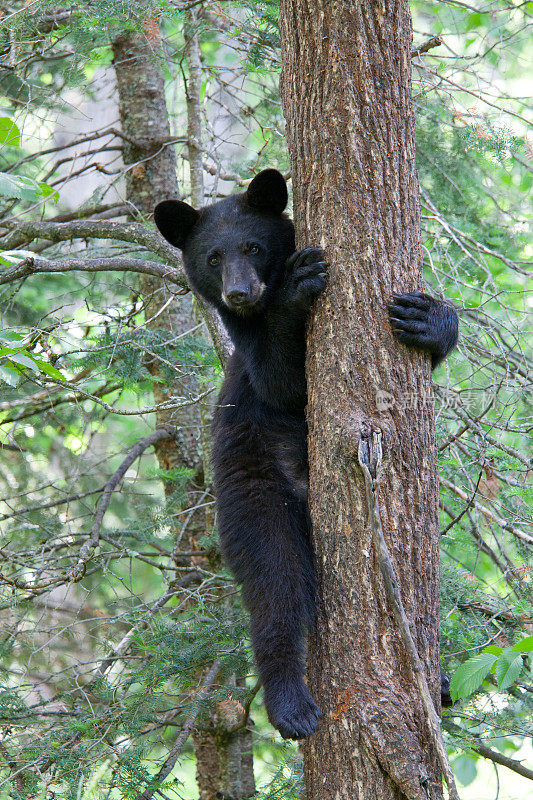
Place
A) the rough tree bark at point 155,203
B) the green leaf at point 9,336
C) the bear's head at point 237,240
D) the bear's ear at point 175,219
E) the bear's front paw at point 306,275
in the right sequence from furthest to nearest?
the rough tree bark at point 155,203, the bear's ear at point 175,219, the bear's head at point 237,240, the bear's front paw at point 306,275, the green leaf at point 9,336

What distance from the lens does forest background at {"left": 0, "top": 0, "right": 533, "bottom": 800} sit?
3.54 metres

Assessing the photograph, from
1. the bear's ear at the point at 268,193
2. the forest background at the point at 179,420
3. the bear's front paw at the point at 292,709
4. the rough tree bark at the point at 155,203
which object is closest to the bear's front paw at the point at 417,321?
the forest background at the point at 179,420

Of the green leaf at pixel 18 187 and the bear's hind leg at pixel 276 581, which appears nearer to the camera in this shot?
the green leaf at pixel 18 187

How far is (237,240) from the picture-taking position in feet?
12.6

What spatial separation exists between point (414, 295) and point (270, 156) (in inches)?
131

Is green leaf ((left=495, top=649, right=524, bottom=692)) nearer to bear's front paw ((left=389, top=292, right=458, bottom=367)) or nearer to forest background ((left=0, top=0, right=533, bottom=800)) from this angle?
forest background ((left=0, top=0, right=533, bottom=800))

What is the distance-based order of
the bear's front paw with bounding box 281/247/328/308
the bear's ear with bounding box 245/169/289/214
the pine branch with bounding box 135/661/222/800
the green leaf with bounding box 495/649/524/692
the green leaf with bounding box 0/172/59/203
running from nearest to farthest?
the green leaf with bounding box 0/172/59/203 → the green leaf with bounding box 495/649/524/692 → the bear's front paw with bounding box 281/247/328/308 → the pine branch with bounding box 135/661/222/800 → the bear's ear with bounding box 245/169/289/214

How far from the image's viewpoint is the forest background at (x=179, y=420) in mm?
3537

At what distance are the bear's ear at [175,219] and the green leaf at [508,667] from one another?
2799 millimetres

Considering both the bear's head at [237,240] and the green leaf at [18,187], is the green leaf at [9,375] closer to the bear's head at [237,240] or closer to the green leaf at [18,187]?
the green leaf at [18,187]

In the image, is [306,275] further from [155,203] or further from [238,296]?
[155,203]

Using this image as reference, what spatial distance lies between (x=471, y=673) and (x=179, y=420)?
3.86m

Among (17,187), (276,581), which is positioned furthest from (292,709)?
(17,187)

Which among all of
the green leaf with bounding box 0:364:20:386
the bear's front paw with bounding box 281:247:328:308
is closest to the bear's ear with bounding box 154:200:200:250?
the bear's front paw with bounding box 281:247:328:308
